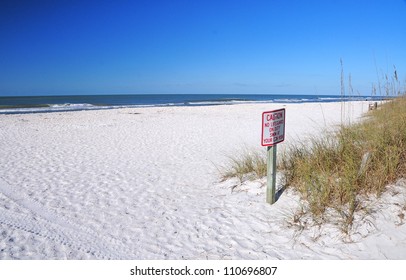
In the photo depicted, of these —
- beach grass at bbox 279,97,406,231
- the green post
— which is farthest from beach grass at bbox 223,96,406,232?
the green post

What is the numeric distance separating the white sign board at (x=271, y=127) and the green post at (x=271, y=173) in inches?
5.9

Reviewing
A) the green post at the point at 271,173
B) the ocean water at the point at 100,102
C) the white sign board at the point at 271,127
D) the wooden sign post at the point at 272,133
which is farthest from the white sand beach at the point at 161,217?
the ocean water at the point at 100,102

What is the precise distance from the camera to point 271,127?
3.18 meters

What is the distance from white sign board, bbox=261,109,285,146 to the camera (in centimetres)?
314

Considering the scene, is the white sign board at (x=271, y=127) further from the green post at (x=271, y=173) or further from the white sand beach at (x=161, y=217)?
the white sand beach at (x=161, y=217)

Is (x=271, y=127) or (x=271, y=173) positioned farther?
(x=271, y=173)

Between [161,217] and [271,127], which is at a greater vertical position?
[271,127]

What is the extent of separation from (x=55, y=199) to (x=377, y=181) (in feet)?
15.1

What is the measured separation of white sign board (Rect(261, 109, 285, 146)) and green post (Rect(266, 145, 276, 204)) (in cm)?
15

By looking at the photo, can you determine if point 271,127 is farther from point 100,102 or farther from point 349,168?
point 100,102

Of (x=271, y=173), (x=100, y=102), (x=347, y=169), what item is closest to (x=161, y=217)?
(x=271, y=173)

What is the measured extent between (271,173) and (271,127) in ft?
2.12

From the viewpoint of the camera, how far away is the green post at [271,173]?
3348 mm
